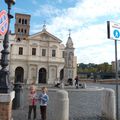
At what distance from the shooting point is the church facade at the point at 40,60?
5706cm

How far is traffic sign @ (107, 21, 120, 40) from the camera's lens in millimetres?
8156

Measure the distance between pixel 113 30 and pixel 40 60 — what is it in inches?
1996

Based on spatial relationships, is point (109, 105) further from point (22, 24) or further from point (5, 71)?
point (22, 24)

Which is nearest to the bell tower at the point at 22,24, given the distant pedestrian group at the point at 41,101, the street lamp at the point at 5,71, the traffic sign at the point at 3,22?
the distant pedestrian group at the point at 41,101

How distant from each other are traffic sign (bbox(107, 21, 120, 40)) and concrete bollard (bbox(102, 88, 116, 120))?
2760mm

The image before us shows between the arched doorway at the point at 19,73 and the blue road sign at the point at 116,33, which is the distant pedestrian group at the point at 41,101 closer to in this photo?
the blue road sign at the point at 116,33

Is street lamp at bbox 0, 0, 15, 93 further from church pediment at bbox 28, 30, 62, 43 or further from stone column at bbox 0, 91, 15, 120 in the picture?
church pediment at bbox 28, 30, 62, 43

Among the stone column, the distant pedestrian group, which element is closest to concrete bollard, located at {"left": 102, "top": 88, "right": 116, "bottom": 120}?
the distant pedestrian group

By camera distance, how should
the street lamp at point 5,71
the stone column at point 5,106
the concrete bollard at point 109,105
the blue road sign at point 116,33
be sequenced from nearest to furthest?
the stone column at point 5,106
the street lamp at point 5,71
the blue road sign at point 116,33
the concrete bollard at point 109,105

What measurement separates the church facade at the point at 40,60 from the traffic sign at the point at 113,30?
158ft

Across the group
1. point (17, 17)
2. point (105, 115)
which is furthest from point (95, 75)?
point (105, 115)

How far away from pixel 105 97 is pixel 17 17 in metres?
69.7

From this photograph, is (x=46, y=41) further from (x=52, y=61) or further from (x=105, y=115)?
(x=105, y=115)

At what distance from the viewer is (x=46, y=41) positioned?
197 feet
